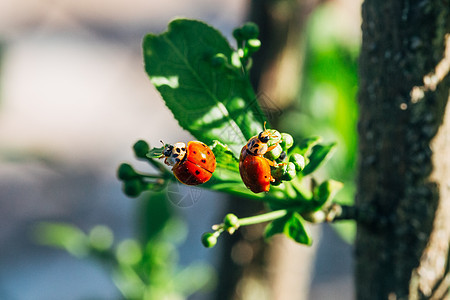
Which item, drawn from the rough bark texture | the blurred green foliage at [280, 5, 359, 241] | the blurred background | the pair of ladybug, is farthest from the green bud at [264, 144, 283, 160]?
→ the blurred green foliage at [280, 5, 359, 241]

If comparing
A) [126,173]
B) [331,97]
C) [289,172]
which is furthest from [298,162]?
[331,97]

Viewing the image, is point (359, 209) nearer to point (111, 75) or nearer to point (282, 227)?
point (282, 227)

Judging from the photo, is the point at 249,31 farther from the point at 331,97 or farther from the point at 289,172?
the point at 331,97

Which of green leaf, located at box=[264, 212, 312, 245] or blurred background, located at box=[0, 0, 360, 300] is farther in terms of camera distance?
blurred background, located at box=[0, 0, 360, 300]

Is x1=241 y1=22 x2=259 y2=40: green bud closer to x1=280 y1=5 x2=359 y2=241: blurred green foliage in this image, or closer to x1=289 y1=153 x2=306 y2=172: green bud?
x1=289 y1=153 x2=306 y2=172: green bud

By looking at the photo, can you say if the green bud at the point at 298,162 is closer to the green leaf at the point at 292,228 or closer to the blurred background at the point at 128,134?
the green leaf at the point at 292,228

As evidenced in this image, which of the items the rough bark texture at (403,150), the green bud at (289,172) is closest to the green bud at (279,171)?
the green bud at (289,172)
